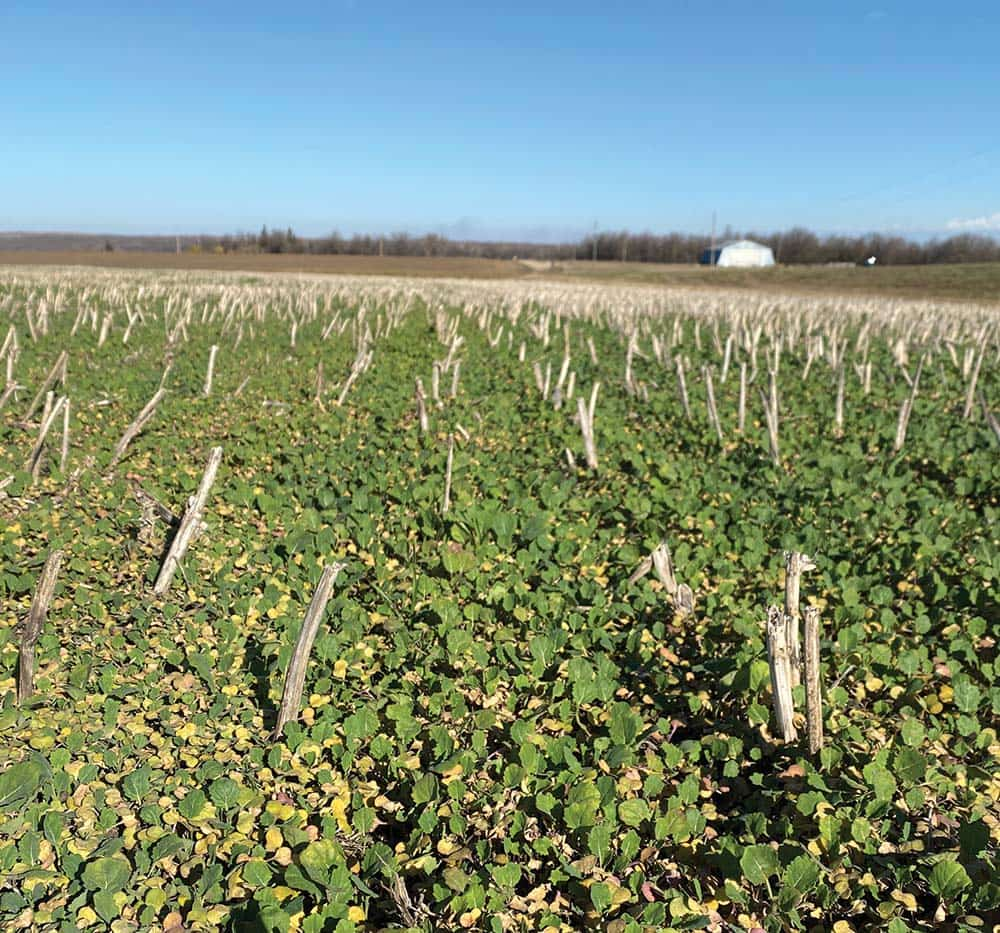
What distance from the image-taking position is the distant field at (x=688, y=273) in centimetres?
4681

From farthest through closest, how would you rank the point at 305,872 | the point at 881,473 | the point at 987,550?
1. the point at 881,473
2. the point at 987,550
3. the point at 305,872

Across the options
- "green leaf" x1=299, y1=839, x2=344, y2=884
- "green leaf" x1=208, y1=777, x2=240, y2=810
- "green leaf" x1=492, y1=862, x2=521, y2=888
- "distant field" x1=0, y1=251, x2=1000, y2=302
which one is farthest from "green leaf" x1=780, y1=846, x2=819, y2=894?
"distant field" x1=0, y1=251, x2=1000, y2=302

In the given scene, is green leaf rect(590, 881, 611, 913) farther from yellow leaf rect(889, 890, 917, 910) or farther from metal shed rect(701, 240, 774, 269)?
metal shed rect(701, 240, 774, 269)

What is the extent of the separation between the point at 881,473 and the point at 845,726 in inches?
159

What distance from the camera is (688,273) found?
66.6 meters

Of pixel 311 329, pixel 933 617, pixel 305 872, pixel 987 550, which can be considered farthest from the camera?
pixel 311 329

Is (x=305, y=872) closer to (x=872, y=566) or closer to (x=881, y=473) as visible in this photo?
(x=872, y=566)

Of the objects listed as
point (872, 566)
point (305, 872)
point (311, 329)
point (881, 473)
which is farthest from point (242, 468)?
point (311, 329)

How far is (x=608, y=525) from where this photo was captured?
19.1 feet

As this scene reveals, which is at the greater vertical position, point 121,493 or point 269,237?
point 269,237

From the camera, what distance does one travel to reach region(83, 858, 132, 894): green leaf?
2318 millimetres

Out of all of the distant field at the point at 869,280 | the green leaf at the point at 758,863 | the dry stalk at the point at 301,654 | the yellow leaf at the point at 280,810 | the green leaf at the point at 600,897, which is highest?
the distant field at the point at 869,280

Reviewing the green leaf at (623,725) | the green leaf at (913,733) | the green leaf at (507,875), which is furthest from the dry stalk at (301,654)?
the green leaf at (913,733)

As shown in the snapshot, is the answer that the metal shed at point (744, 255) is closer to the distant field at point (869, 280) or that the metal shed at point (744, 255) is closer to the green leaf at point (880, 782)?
the distant field at point (869, 280)
